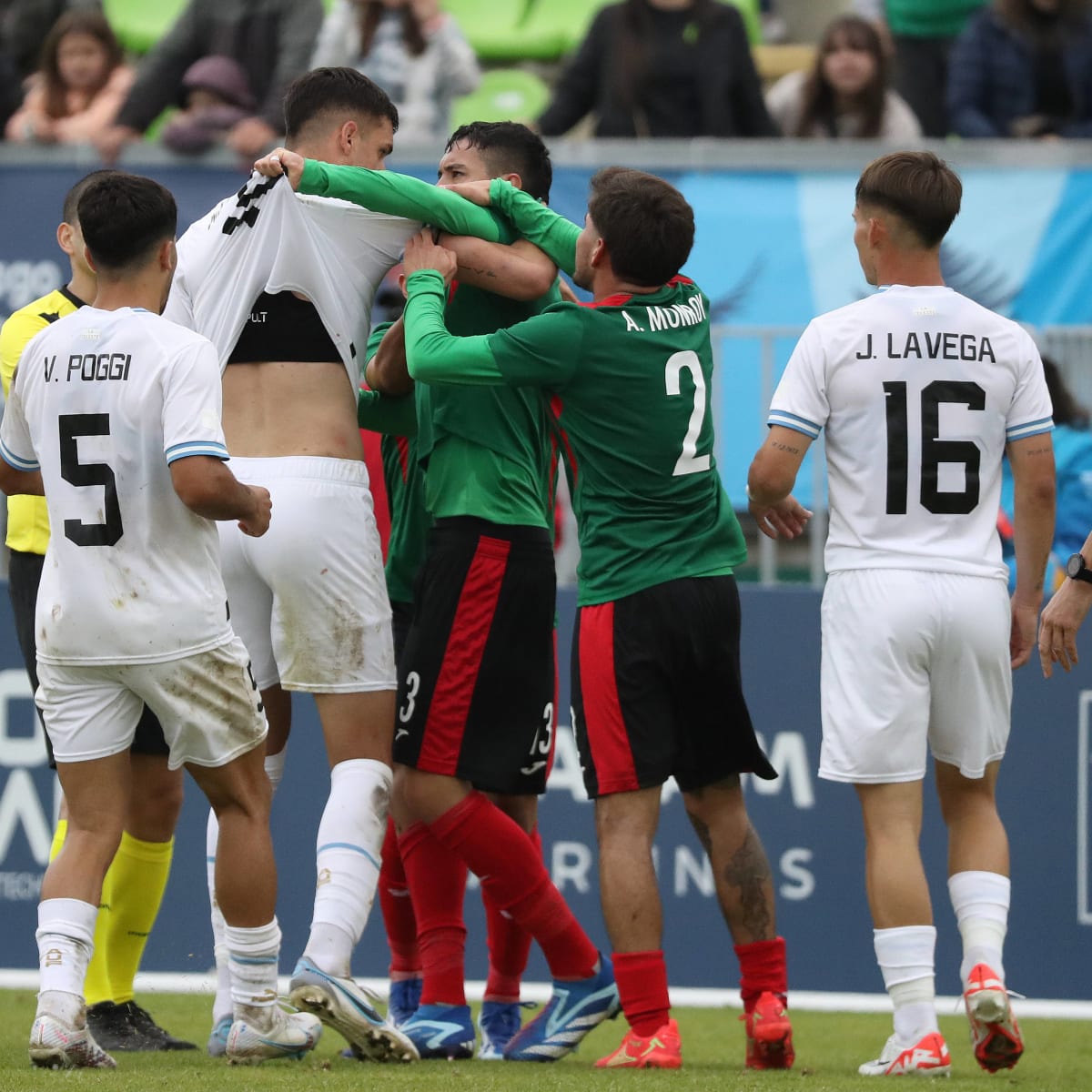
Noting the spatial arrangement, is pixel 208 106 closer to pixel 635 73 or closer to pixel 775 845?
pixel 635 73

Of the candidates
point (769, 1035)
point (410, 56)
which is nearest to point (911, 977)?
point (769, 1035)

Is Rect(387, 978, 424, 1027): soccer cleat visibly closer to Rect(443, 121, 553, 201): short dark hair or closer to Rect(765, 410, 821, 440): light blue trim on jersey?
Rect(765, 410, 821, 440): light blue trim on jersey

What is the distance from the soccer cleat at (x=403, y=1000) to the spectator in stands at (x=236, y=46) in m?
Result: 5.60

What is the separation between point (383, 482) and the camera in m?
6.18

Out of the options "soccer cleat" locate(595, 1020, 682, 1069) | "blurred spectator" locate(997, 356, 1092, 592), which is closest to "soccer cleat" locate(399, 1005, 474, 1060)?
"soccer cleat" locate(595, 1020, 682, 1069)

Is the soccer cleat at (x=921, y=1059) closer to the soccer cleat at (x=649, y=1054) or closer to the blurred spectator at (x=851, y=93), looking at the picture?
the soccer cleat at (x=649, y=1054)

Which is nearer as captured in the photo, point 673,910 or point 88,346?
point 88,346

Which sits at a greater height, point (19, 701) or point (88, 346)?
point (88, 346)

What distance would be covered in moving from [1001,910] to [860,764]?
0.52m

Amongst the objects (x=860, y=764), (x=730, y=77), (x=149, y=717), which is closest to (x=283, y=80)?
(x=730, y=77)

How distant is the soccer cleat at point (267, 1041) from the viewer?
4.76m

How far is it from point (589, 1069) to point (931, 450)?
176 cm

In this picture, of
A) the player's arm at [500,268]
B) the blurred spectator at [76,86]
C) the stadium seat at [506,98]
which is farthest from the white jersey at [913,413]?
the stadium seat at [506,98]

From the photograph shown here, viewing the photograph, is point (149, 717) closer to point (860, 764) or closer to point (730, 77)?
point (860, 764)
